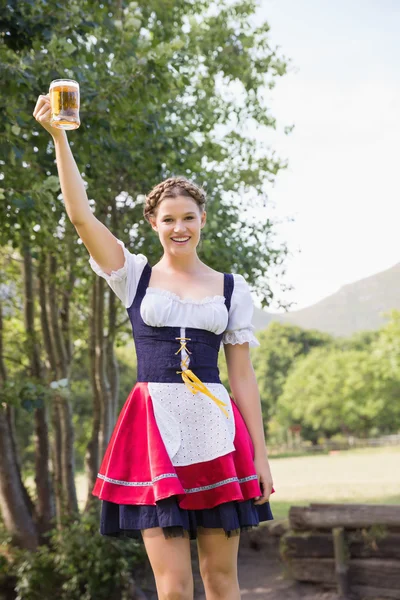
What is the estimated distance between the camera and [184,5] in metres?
9.35

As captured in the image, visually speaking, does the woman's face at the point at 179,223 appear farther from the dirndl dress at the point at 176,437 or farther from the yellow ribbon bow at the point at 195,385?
the yellow ribbon bow at the point at 195,385

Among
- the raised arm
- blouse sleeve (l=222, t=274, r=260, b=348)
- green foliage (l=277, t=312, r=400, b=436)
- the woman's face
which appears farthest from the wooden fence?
green foliage (l=277, t=312, r=400, b=436)

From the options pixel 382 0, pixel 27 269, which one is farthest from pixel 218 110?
pixel 382 0

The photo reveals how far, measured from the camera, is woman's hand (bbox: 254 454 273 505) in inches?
111

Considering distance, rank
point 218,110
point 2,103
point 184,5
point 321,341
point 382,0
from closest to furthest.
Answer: point 2,103
point 184,5
point 218,110
point 382,0
point 321,341

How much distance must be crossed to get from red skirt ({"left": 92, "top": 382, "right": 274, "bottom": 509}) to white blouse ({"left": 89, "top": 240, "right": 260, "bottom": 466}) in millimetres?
37

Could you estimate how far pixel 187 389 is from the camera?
2734 millimetres

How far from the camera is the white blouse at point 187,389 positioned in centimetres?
270

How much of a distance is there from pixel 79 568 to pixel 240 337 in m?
5.82

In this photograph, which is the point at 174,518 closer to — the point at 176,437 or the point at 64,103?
the point at 176,437

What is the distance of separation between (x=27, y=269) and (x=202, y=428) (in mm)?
7241

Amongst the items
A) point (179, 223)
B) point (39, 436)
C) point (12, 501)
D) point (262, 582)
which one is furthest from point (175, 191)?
point (39, 436)

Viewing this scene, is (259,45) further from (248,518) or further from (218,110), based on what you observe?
(248,518)

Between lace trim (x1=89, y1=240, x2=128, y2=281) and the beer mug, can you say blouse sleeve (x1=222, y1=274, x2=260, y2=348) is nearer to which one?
lace trim (x1=89, y1=240, x2=128, y2=281)
